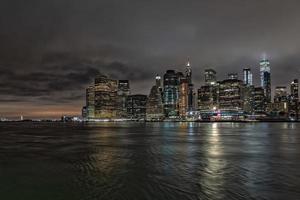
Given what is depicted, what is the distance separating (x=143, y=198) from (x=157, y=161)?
47.7 feet

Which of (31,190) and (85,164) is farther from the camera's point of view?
(85,164)

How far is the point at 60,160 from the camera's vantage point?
103 ft

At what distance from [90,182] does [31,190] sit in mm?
3580

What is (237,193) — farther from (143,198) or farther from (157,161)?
(157,161)

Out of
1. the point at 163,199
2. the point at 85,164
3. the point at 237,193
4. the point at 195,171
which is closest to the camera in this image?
the point at 163,199

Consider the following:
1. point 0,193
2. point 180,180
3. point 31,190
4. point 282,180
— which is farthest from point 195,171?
point 0,193

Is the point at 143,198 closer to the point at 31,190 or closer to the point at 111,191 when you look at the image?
the point at 111,191

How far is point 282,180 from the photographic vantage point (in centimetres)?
2066

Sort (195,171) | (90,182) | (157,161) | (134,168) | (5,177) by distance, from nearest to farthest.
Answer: (90,182) → (5,177) → (195,171) → (134,168) → (157,161)

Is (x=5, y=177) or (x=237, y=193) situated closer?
(x=237, y=193)

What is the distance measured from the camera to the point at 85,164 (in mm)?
28703

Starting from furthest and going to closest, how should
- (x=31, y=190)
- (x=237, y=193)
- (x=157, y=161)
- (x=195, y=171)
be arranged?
(x=157, y=161) → (x=195, y=171) → (x=31, y=190) → (x=237, y=193)

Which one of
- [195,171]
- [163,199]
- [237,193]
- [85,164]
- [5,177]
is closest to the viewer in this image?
[163,199]

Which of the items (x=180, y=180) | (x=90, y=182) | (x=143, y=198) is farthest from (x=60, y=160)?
(x=143, y=198)
